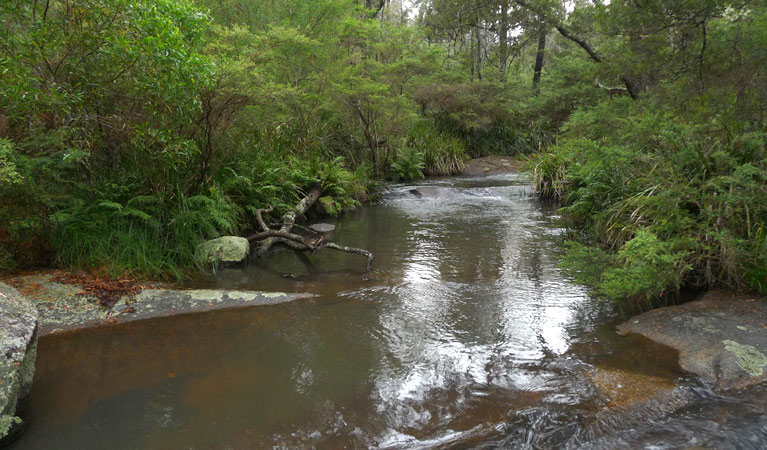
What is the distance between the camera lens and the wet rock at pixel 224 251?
6.47m

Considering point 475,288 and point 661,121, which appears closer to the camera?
point 661,121

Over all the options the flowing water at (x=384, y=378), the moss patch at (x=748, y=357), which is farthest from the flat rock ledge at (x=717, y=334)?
the flowing water at (x=384, y=378)

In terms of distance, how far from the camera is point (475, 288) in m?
5.94

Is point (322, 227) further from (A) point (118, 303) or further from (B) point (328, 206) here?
(A) point (118, 303)

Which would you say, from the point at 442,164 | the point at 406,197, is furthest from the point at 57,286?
the point at 442,164

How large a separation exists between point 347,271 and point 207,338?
2550 millimetres

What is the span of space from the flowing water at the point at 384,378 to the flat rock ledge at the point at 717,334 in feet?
0.54

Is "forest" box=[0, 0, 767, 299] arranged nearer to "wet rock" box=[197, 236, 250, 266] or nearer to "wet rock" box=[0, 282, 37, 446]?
"wet rock" box=[197, 236, 250, 266]

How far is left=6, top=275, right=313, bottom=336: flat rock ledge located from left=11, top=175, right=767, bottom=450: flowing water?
179mm

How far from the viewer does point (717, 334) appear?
407 centimetres

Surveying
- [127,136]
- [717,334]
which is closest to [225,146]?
[127,136]

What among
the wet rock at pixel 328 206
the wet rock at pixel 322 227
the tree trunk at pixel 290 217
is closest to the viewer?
the tree trunk at pixel 290 217

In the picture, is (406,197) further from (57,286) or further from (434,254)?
(57,286)

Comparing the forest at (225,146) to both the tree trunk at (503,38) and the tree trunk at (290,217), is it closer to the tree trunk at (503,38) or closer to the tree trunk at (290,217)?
the tree trunk at (290,217)
